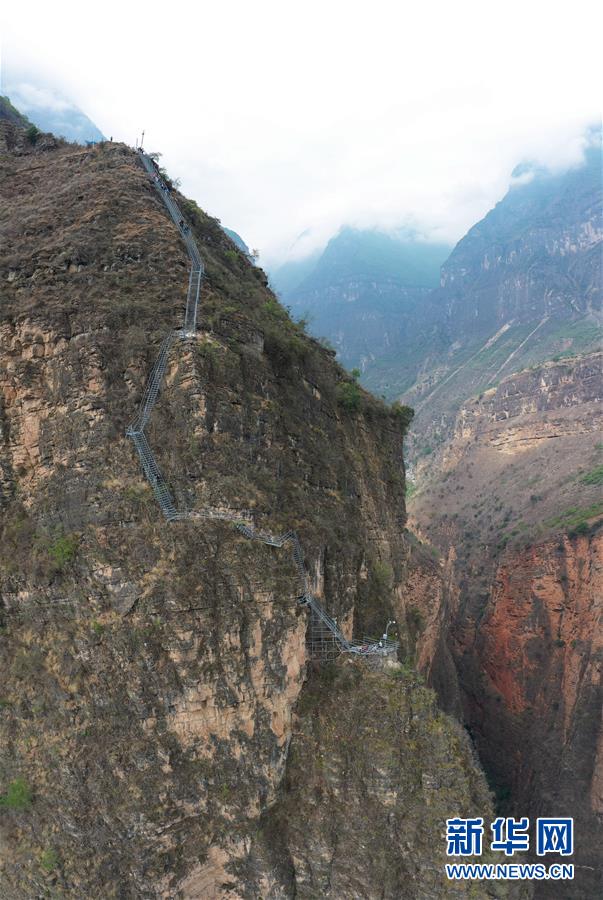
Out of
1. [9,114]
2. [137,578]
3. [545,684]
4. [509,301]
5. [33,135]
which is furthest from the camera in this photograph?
[509,301]

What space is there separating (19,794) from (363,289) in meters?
158

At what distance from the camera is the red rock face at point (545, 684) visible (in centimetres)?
3067

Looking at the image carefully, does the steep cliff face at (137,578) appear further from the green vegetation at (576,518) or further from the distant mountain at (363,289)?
the distant mountain at (363,289)

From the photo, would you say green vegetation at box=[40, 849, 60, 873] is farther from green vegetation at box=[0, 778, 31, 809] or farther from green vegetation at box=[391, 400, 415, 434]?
green vegetation at box=[391, 400, 415, 434]

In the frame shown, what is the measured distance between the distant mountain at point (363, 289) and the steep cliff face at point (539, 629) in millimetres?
92121

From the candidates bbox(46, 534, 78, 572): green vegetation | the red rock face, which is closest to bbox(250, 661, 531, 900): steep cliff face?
bbox(46, 534, 78, 572): green vegetation

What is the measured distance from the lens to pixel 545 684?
35.2 m

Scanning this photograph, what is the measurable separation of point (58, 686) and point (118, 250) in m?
15.3

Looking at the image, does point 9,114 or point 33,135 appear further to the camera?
point 9,114

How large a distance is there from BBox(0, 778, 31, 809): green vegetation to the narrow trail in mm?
10001

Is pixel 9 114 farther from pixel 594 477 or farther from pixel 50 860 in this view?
pixel 594 477

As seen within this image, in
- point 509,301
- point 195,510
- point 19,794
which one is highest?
point 509,301

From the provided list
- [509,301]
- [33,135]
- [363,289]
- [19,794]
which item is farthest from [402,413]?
[363,289]

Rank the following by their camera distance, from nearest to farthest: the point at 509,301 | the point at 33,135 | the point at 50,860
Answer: the point at 50,860 < the point at 33,135 < the point at 509,301
